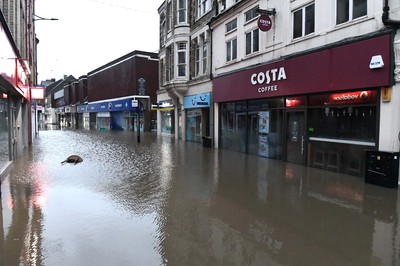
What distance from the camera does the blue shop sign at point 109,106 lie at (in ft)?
123

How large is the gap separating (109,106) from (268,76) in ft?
110

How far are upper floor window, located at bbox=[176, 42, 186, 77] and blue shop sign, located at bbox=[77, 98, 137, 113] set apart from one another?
1549 centimetres

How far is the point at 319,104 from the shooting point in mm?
10883

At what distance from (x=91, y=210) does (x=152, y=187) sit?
218cm

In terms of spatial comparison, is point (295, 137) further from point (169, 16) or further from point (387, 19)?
point (169, 16)

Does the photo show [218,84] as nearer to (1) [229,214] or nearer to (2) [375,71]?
(2) [375,71]

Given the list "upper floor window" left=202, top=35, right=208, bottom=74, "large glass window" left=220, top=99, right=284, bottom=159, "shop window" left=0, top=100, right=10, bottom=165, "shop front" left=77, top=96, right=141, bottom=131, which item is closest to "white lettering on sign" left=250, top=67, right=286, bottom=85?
"large glass window" left=220, top=99, right=284, bottom=159

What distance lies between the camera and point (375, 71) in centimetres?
862

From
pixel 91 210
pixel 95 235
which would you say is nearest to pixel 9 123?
pixel 91 210

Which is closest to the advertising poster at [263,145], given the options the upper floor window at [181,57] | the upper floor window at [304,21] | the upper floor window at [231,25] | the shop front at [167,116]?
the upper floor window at [304,21]

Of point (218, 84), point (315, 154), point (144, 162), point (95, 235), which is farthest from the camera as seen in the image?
point (218, 84)

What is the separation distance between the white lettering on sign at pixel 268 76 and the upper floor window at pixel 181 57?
8.82 meters

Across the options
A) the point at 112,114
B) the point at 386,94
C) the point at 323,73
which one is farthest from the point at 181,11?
the point at 112,114

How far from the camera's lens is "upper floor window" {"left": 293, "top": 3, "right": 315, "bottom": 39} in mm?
11241
